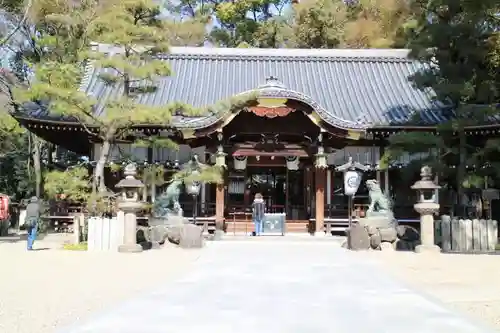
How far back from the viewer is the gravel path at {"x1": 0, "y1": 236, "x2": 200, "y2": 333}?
19.7ft

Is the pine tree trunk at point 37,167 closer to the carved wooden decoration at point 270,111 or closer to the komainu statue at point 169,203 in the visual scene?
the komainu statue at point 169,203

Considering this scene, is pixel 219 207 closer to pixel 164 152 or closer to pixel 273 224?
pixel 273 224

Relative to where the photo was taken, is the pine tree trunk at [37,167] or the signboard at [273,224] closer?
the signboard at [273,224]

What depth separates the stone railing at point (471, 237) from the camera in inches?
560

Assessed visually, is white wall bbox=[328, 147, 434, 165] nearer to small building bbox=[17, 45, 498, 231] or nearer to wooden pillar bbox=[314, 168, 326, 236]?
small building bbox=[17, 45, 498, 231]

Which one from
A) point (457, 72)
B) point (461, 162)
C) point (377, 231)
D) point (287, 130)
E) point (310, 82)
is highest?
point (310, 82)

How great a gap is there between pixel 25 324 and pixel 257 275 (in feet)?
15.1

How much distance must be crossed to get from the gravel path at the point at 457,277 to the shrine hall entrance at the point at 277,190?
25.5 ft

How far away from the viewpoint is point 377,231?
1443cm

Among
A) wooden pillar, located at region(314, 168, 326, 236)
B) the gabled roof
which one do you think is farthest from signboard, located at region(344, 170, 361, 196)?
the gabled roof

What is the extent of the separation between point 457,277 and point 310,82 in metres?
15.2

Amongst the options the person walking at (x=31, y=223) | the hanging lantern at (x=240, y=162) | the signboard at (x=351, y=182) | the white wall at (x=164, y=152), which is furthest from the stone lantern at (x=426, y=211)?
the person walking at (x=31, y=223)

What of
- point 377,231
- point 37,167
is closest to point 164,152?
point 37,167

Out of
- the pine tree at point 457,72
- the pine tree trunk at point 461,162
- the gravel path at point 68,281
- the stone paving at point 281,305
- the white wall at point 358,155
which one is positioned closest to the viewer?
the stone paving at point 281,305
